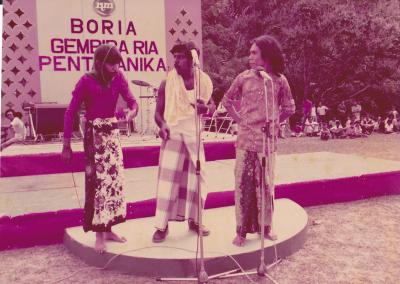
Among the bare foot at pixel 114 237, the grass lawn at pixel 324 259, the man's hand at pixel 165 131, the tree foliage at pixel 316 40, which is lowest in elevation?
the grass lawn at pixel 324 259

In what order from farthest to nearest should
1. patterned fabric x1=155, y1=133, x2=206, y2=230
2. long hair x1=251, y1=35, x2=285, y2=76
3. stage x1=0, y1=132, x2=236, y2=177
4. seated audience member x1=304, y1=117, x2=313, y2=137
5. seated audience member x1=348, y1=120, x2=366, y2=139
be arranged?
seated audience member x1=304, y1=117, x2=313, y2=137, seated audience member x1=348, y1=120, x2=366, y2=139, stage x1=0, y1=132, x2=236, y2=177, patterned fabric x1=155, y1=133, x2=206, y2=230, long hair x1=251, y1=35, x2=285, y2=76

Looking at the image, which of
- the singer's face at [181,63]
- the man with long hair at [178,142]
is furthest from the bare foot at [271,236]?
the singer's face at [181,63]

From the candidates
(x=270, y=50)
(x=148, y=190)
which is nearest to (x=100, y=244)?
(x=148, y=190)

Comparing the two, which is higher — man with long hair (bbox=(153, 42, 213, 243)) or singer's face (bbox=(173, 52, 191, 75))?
singer's face (bbox=(173, 52, 191, 75))

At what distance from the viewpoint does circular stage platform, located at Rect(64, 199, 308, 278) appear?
2.97 metres

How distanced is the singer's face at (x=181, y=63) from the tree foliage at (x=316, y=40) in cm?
1175

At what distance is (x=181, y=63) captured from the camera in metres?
3.09

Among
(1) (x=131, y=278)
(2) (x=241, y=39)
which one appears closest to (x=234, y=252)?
(1) (x=131, y=278)

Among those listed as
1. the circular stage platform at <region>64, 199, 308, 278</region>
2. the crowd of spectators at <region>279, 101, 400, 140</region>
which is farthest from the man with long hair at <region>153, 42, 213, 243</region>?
the crowd of spectators at <region>279, 101, 400, 140</region>

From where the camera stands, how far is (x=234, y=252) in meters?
3.07

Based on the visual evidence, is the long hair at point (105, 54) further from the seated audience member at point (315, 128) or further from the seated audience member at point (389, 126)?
the seated audience member at point (389, 126)

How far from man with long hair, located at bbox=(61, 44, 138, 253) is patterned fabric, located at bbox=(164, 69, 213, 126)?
32 centimetres

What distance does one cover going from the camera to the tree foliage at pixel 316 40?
14.7 m

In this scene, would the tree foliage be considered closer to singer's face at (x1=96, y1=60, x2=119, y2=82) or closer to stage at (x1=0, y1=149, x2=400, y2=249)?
stage at (x1=0, y1=149, x2=400, y2=249)
